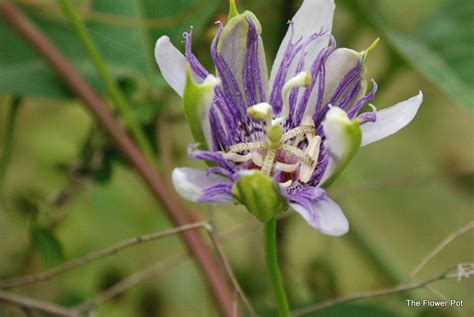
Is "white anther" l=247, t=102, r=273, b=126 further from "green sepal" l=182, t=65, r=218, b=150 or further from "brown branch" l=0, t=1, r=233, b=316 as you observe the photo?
"brown branch" l=0, t=1, r=233, b=316

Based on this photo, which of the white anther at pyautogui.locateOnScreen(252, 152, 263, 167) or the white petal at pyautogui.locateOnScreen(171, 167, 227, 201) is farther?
the white anther at pyautogui.locateOnScreen(252, 152, 263, 167)

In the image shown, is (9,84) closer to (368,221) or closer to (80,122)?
(80,122)

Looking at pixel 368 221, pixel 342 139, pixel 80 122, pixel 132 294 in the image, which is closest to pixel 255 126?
pixel 342 139

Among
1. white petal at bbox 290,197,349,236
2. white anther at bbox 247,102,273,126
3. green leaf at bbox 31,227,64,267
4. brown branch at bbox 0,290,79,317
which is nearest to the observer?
white petal at bbox 290,197,349,236

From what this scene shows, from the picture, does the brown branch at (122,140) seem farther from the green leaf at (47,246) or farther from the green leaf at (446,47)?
the green leaf at (446,47)

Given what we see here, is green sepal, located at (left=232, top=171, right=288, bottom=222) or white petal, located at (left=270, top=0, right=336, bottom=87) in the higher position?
white petal, located at (left=270, top=0, right=336, bottom=87)

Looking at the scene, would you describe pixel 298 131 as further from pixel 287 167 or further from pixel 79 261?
pixel 79 261

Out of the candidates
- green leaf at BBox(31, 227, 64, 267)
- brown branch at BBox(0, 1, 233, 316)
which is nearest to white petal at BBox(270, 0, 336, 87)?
brown branch at BBox(0, 1, 233, 316)
